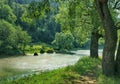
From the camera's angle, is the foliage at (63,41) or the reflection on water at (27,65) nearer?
the reflection on water at (27,65)

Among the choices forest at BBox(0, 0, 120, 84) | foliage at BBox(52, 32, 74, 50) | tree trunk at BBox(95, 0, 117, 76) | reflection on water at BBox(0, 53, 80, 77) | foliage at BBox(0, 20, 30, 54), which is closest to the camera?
tree trunk at BBox(95, 0, 117, 76)

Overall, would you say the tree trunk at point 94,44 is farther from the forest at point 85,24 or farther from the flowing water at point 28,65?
the flowing water at point 28,65

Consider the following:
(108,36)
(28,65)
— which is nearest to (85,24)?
(28,65)

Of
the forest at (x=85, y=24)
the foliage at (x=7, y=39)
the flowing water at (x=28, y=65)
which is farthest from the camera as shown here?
the foliage at (x=7, y=39)

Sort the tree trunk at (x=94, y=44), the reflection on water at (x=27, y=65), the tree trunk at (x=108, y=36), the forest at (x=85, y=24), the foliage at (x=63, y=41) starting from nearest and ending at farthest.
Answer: the tree trunk at (x=108, y=36) → the forest at (x=85, y=24) → the tree trunk at (x=94, y=44) → the reflection on water at (x=27, y=65) → the foliage at (x=63, y=41)

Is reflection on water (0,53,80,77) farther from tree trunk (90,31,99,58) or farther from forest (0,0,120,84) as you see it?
tree trunk (90,31,99,58)

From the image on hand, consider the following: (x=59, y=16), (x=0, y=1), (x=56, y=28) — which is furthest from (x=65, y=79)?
(x=56, y=28)

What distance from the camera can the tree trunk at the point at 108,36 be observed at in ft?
68.0

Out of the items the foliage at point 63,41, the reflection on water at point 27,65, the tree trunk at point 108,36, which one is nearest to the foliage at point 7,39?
the reflection on water at point 27,65

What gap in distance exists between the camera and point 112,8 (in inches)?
1403

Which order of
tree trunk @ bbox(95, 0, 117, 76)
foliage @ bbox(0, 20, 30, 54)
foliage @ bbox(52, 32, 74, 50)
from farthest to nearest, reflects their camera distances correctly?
foliage @ bbox(52, 32, 74, 50) < foliage @ bbox(0, 20, 30, 54) < tree trunk @ bbox(95, 0, 117, 76)

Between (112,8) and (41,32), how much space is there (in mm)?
125048

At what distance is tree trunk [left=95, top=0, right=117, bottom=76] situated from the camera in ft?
68.0

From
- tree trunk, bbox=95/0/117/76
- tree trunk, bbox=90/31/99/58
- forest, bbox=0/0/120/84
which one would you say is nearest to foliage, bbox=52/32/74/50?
forest, bbox=0/0/120/84
